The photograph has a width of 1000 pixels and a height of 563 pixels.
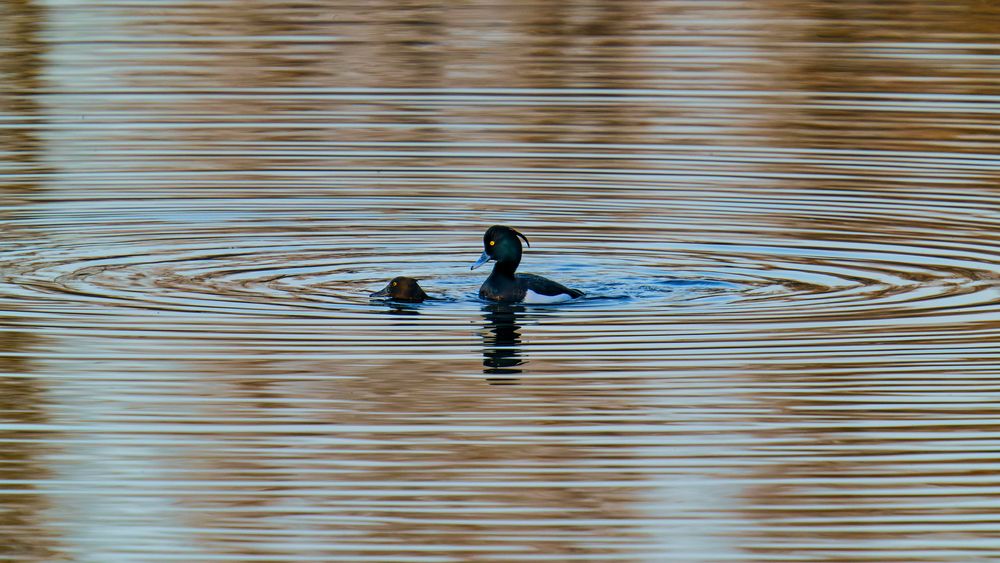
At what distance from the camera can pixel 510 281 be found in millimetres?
13672

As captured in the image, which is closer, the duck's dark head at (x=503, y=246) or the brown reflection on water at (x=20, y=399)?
the brown reflection on water at (x=20, y=399)

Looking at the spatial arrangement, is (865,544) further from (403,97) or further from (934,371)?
(403,97)

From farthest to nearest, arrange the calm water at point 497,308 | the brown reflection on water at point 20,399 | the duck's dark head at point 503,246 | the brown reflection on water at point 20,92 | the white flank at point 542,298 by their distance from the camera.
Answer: the brown reflection on water at point 20,92
the duck's dark head at point 503,246
the white flank at point 542,298
the calm water at point 497,308
the brown reflection on water at point 20,399

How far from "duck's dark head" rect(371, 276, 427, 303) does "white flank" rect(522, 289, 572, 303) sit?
2.29ft

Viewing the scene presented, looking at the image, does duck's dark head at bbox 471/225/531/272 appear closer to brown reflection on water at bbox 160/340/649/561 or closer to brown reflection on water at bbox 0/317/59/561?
brown reflection on water at bbox 160/340/649/561

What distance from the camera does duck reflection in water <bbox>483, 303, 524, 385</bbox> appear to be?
11.2m

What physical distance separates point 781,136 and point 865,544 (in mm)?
12366

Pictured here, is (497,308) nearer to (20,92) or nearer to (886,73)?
(20,92)

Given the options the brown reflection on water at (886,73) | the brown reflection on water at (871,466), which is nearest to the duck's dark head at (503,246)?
the brown reflection on water at (871,466)

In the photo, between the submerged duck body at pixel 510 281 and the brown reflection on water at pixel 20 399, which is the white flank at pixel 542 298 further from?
the brown reflection on water at pixel 20 399

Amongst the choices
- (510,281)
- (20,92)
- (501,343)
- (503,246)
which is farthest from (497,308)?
(20,92)

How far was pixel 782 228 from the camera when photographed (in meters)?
16.1

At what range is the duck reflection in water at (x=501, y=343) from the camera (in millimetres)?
11234

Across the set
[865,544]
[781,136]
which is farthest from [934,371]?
[781,136]
